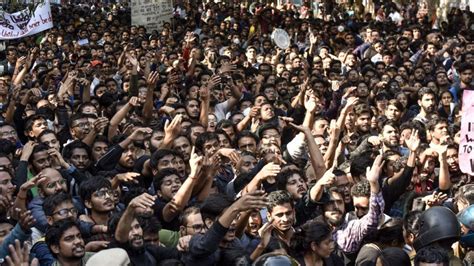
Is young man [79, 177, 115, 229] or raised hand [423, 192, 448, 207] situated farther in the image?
raised hand [423, 192, 448, 207]

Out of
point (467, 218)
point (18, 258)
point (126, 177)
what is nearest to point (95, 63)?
point (126, 177)

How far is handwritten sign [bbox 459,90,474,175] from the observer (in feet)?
22.9

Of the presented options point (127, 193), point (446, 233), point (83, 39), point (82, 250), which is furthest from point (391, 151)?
point (83, 39)

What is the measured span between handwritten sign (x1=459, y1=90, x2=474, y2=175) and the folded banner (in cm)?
829

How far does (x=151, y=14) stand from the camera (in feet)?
62.9

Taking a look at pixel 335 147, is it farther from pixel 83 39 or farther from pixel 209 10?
pixel 209 10

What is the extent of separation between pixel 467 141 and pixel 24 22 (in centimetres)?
876

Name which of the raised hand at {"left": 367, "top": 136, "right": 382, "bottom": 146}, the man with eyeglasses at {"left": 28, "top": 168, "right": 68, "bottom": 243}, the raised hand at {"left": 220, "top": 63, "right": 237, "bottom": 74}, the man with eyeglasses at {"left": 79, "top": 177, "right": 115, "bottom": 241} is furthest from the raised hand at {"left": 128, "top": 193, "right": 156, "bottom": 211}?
the raised hand at {"left": 220, "top": 63, "right": 237, "bottom": 74}

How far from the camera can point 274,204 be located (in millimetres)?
5922

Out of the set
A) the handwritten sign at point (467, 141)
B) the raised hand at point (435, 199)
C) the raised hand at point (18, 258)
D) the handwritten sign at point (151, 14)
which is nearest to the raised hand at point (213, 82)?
the handwritten sign at point (467, 141)

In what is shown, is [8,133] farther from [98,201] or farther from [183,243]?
[183,243]

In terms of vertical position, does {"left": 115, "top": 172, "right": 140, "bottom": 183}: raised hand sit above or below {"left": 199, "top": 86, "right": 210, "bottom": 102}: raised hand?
above

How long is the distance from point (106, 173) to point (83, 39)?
415 inches

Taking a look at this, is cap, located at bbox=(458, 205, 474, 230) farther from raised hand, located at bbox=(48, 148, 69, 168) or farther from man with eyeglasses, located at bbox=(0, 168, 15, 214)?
raised hand, located at bbox=(48, 148, 69, 168)
